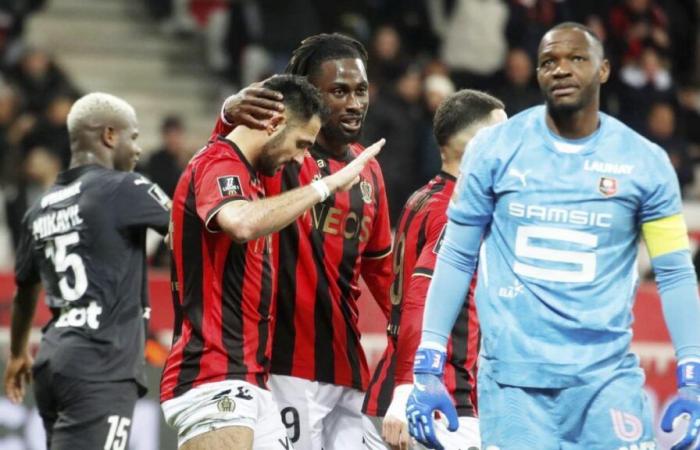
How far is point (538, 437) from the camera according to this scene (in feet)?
16.5

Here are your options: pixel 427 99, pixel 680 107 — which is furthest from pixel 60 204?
pixel 680 107

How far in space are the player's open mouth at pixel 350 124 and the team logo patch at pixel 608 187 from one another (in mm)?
1693

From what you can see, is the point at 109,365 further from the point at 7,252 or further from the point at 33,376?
the point at 7,252

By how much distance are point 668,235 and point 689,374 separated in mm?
474

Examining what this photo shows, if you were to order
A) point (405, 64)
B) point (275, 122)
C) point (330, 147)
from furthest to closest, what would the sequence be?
point (405, 64) → point (330, 147) → point (275, 122)

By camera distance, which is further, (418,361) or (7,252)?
(7,252)

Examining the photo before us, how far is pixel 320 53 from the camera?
22.0ft

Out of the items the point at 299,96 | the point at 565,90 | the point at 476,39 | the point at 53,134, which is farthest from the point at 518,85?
the point at 565,90

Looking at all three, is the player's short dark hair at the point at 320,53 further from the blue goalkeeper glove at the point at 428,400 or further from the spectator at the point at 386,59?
the spectator at the point at 386,59

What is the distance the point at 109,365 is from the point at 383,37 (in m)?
7.70

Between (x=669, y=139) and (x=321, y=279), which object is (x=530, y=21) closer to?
(x=669, y=139)

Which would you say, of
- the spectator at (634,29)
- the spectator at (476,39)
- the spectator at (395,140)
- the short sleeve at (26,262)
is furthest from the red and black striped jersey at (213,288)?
the spectator at (634,29)

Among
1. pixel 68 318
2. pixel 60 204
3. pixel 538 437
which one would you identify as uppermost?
pixel 60 204

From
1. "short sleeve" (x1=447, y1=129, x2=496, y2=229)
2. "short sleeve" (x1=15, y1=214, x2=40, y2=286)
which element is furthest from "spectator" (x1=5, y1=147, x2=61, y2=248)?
"short sleeve" (x1=447, y1=129, x2=496, y2=229)
